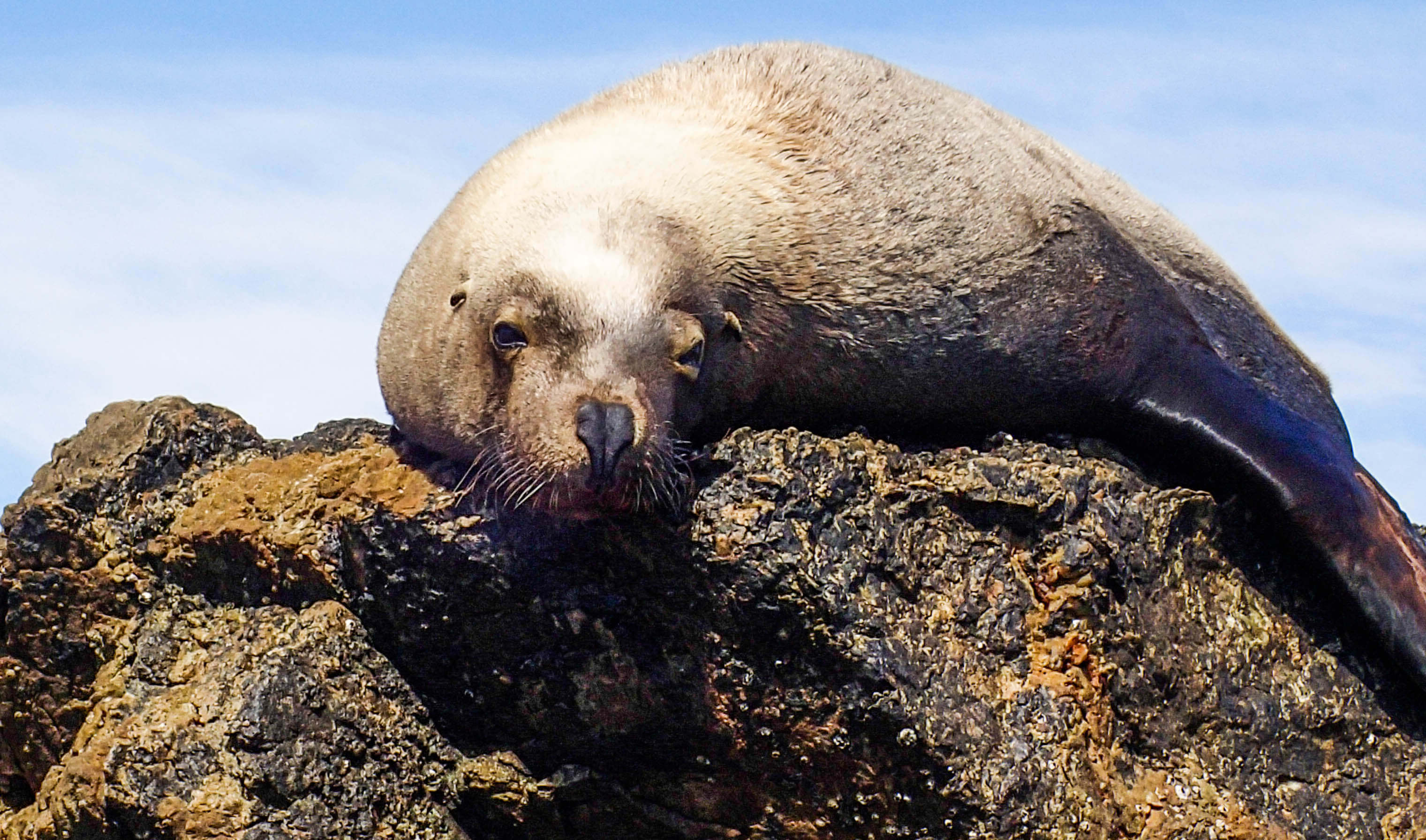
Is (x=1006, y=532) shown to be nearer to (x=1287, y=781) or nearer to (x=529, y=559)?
(x=1287, y=781)

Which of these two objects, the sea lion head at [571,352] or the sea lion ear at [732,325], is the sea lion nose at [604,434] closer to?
the sea lion head at [571,352]

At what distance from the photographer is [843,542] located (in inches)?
251

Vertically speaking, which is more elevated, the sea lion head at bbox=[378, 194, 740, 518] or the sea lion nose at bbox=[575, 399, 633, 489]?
the sea lion head at bbox=[378, 194, 740, 518]

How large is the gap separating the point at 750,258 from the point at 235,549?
9.09 ft

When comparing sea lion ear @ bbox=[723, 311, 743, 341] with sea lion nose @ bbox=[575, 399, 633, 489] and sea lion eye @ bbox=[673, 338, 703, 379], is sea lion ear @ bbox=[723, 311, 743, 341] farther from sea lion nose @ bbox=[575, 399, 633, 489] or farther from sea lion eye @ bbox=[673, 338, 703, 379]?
sea lion nose @ bbox=[575, 399, 633, 489]

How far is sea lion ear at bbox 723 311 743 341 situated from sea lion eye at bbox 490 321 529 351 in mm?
937

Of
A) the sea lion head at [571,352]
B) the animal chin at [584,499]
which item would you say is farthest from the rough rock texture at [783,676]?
the sea lion head at [571,352]

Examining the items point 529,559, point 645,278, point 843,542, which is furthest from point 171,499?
point 843,542

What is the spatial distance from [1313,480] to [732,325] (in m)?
2.83

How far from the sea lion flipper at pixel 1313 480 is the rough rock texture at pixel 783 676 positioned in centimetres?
16

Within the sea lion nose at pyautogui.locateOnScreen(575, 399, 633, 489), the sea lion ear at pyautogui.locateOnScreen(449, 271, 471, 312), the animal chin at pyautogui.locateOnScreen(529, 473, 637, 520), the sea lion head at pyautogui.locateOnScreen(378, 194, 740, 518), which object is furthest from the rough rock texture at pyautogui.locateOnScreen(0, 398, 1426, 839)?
the sea lion ear at pyautogui.locateOnScreen(449, 271, 471, 312)

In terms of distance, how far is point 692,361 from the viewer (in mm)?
6715

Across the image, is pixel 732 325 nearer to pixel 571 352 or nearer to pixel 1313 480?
pixel 571 352

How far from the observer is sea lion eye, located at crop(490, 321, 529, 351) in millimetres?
6504
